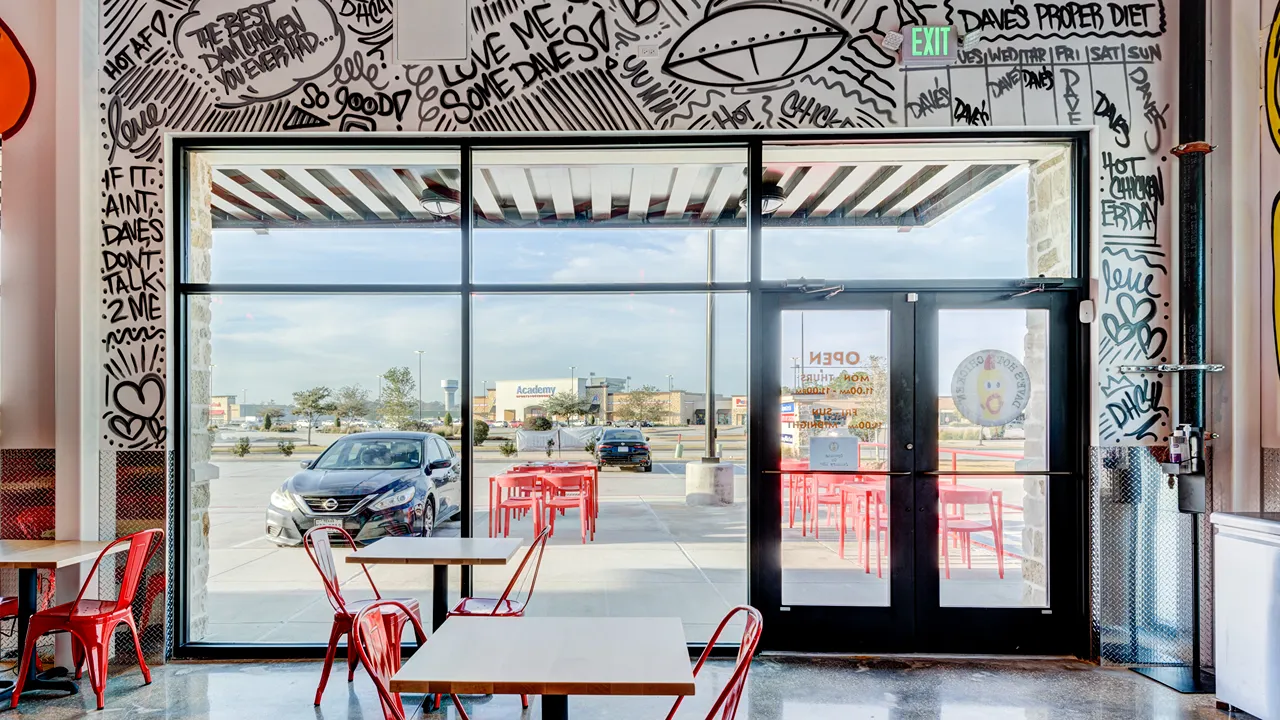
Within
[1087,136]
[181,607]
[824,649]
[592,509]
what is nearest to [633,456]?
[592,509]

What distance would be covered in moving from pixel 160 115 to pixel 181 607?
300cm

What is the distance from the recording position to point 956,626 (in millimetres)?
4508

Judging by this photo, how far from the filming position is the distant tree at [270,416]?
4652mm

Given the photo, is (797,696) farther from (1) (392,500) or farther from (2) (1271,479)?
(2) (1271,479)

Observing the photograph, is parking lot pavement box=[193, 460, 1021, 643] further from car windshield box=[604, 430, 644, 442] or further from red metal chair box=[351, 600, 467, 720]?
red metal chair box=[351, 600, 467, 720]

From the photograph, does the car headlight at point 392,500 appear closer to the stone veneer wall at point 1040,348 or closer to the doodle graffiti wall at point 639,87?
the doodle graffiti wall at point 639,87

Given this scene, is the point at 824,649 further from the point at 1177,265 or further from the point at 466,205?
the point at 466,205

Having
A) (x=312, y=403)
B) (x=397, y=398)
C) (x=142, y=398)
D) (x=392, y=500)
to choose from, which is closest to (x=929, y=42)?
(x=397, y=398)

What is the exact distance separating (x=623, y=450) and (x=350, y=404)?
68.7 inches

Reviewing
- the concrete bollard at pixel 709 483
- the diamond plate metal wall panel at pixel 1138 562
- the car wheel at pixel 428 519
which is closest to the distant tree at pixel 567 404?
the concrete bollard at pixel 709 483

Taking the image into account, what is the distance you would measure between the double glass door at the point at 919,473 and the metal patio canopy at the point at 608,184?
64 cm

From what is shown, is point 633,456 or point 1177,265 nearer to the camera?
point 1177,265

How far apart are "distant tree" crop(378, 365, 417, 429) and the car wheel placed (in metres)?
0.52

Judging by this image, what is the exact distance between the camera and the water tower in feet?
15.2
